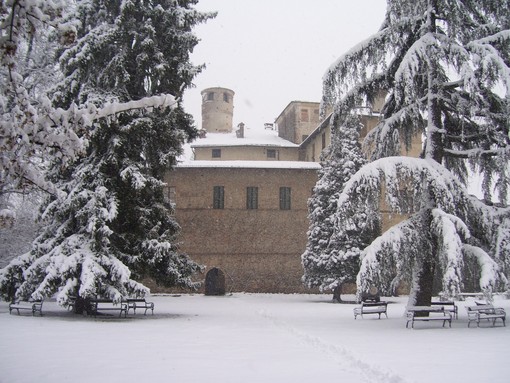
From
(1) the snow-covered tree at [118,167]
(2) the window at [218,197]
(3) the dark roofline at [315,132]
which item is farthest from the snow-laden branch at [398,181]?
(3) the dark roofline at [315,132]

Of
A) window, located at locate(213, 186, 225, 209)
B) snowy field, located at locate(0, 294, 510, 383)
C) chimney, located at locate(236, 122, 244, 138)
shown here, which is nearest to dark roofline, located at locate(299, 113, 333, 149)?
chimney, located at locate(236, 122, 244, 138)

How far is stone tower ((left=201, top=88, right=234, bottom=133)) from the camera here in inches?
2291

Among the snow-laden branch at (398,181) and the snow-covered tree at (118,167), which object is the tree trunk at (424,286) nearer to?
the snow-laden branch at (398,181)

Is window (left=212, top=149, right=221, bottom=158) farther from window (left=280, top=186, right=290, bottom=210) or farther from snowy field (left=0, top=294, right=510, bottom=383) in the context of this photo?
snowy field (left=0, top=294, right=510, bottom=383)

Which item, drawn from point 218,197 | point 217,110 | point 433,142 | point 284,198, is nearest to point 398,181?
point 433,142

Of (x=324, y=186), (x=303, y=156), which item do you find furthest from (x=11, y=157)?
(x=303, y=156)

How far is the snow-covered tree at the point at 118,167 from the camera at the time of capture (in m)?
14.7

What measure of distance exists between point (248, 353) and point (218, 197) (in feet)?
85.7

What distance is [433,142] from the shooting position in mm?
14672

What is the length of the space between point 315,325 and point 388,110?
7.32 metres

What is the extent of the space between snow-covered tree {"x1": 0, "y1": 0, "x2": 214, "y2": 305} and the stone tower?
132 ft

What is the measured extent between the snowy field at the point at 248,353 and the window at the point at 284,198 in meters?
21.0

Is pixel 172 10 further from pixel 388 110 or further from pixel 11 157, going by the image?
pixel 11 157

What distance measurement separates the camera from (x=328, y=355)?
29.2 feet
